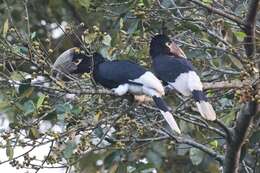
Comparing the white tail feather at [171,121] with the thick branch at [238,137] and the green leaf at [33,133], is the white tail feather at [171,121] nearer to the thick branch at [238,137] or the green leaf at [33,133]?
the thick branch at [238,137]

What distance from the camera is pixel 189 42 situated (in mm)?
3391

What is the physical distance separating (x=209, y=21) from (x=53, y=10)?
253 centimetres

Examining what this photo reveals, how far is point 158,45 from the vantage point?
3352mm

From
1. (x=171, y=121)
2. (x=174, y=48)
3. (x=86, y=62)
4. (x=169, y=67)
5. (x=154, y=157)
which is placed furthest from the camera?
(x=154, y=157)

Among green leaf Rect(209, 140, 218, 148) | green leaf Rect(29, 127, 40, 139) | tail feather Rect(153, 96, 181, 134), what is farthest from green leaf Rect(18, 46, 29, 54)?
green leaf Rect(209, 140, 218, 148)

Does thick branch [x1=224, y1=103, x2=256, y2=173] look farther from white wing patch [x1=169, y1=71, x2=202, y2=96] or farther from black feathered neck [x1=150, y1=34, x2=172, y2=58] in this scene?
black feathered neck [x1=150, y1=34, x2=172, y2=58]

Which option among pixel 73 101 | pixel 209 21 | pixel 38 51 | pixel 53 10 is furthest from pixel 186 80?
pixel 53 10

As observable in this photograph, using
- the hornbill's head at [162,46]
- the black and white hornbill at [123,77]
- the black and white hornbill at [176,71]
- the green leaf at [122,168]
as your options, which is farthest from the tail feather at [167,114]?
the green leaf at [122,168]

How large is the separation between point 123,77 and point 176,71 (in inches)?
8.4

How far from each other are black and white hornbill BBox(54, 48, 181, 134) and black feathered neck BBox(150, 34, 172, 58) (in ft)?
0.58

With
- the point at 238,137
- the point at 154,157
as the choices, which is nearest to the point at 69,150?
the point at 238,137

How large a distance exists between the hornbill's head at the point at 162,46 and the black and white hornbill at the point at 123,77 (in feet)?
0.59

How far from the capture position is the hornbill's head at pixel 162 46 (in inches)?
131

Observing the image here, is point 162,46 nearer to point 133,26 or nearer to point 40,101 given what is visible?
point 133,26
